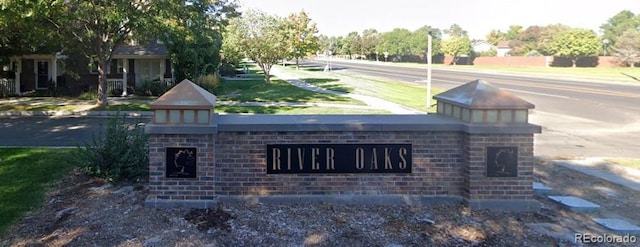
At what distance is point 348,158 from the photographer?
6.11 meters

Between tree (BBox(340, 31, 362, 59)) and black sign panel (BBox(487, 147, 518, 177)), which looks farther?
tree (BBox(340, 31, 362, 59))

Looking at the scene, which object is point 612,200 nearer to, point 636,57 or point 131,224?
point 131,224

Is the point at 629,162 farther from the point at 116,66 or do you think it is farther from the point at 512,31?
the point at 512,31

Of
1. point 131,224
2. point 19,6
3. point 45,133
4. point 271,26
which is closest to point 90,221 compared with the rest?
point 131,224

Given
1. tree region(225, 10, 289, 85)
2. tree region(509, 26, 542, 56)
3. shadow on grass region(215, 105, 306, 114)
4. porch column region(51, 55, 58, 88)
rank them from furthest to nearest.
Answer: tree region(509, 26, 542, 56) < tree region(225, 10, 289, 85) < porch column region(51, 55, 58, 88) < shadow on grass region(215, 105, 306, 114)

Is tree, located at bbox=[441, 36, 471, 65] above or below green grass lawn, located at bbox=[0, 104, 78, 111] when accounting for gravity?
above

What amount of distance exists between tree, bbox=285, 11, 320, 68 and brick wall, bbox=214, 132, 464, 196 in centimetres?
2901

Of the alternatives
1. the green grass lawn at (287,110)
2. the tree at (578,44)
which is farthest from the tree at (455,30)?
the green grass lawn at (287,110)

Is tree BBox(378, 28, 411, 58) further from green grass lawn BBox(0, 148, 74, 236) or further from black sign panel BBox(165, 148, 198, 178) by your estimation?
black sign panel BBox(165, 148, 198, 178)

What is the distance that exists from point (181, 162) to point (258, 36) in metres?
28.5

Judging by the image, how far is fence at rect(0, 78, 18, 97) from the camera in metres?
24.3

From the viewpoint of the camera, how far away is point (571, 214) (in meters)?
5.83

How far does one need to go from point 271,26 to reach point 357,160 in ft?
95.5

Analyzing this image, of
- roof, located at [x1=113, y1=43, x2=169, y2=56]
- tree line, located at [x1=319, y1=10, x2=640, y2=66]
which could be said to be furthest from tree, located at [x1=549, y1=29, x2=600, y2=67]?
roof, located at [x1=113, y1=43, x2=169, y2=56]
